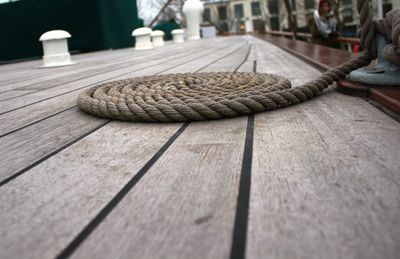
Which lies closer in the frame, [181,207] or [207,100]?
[181,207]

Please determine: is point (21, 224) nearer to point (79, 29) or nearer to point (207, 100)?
point (207, 100)

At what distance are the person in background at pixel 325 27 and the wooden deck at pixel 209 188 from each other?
3.69 m

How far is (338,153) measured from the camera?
66 cm

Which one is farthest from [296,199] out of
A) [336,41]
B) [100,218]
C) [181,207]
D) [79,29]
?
[79,29]

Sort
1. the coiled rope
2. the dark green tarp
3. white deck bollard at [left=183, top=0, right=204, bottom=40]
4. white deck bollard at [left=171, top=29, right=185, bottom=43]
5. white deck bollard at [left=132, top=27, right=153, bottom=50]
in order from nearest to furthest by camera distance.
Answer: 1. the coiled rope
2. the dark green tarp
3. white deck bollard at [left=132, top=27, right=153, bottom=50]
4. white deck bollard at [left=171, top=29, right=185, bottom=43]
5. white deck bollard at [left=183, top=0, right=204, bottom=40]

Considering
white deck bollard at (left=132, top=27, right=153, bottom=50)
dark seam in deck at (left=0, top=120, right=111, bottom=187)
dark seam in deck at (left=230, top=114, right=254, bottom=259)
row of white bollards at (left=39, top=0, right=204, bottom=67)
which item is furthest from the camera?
white deck bollard at (left=132, top=27, right=153, bottom=50)

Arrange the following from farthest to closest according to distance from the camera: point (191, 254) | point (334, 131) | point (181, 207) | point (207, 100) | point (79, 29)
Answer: point (79, 29), point (207, 100), point (334, 131), point (181, 207), point (191, 254)

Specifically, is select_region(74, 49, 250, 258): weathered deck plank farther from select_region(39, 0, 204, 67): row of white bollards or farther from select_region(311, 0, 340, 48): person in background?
select_region(311, 0, 340, 48): person in background

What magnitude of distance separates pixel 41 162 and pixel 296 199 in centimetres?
46

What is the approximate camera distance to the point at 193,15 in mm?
8055

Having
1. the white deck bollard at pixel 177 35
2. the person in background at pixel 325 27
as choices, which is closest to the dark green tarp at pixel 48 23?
the white deck bollard at pixel 177 35

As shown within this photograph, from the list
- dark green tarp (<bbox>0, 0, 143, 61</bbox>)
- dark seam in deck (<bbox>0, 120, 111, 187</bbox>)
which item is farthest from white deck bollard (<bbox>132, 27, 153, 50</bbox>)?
dark seam in deck (<bbox>0, 120, 111, 187</bbox>)

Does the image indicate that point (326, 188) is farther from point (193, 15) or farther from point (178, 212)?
point (193, 15)

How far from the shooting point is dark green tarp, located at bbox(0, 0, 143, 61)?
15.5 ft
